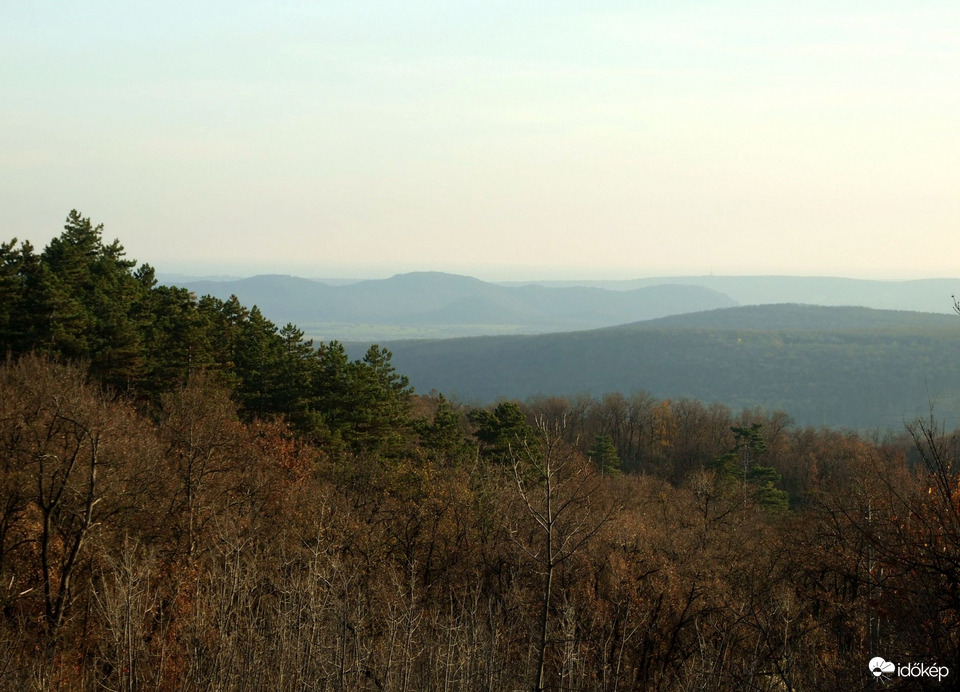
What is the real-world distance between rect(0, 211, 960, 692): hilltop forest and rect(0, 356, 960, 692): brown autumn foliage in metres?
0.15

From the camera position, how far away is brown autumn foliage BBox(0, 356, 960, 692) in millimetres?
17250

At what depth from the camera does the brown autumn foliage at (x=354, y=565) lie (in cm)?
1725

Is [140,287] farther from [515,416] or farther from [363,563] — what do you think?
[363,563]

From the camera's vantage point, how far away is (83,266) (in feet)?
150

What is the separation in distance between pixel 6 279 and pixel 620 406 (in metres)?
77.2

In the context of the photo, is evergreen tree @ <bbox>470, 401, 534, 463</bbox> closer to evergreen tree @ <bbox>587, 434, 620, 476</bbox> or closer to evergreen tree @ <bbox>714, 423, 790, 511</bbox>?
evergreen tree @ <bbox>714, 423, 790, 511</bbox>

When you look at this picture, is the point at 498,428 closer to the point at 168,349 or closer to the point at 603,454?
the point at 168,349

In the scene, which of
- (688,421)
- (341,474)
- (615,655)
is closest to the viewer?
(615,655)

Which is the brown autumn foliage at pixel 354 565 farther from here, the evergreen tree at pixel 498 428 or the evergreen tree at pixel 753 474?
the evergreen tree at pixel 753 474

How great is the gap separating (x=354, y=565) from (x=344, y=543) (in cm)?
274

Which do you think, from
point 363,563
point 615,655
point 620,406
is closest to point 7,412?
point 363,563

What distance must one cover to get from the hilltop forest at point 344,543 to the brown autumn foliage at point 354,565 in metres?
0.15

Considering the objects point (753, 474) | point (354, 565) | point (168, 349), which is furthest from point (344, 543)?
point (753, 474)

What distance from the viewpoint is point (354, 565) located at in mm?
25438
